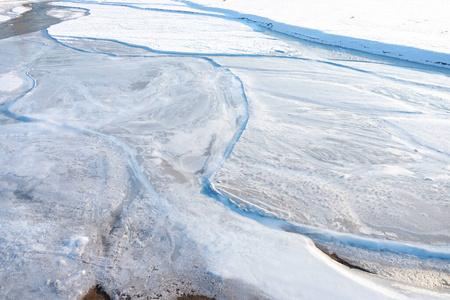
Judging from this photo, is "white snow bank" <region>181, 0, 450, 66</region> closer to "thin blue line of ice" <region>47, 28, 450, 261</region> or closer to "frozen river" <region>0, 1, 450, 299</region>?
"frozen river" <region>0, 1, 450, 299</region>

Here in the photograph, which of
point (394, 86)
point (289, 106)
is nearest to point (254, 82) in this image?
point (289, 106)

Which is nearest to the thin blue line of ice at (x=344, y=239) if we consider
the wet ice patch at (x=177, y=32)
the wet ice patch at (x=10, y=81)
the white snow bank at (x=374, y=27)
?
the wet ice patch at (x=10, y=81)

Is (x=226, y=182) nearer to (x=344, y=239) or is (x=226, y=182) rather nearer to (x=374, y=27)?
(x=344, y=239)

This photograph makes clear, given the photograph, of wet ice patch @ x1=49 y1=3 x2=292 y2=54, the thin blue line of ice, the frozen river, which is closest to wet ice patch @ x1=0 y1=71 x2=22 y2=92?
the frozen river

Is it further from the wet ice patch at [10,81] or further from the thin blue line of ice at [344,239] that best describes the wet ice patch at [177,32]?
the thin blue line of ice at [344,239]

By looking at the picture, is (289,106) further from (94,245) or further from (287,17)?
(287,17)

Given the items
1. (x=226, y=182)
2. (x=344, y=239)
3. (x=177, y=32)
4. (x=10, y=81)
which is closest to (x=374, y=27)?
(x=177, y=32)
